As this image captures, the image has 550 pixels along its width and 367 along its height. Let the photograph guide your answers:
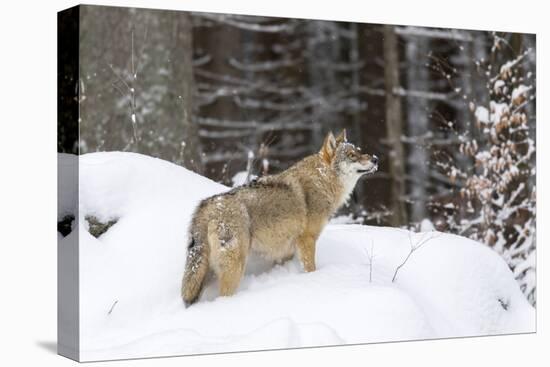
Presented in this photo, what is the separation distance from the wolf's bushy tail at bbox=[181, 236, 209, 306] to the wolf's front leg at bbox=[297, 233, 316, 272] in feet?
3.17

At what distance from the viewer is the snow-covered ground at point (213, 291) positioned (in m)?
7.54

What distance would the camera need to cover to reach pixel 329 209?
8.41 metres

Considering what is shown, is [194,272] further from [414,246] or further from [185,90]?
[185,90]

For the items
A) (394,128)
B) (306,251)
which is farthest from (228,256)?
(394,128)

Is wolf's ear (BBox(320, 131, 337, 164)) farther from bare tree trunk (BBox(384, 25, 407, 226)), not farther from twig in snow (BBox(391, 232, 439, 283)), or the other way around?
bare tree trunk (BBox(384, 25, 407, 226))

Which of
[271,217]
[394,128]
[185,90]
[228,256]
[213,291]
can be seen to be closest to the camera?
[228,256]

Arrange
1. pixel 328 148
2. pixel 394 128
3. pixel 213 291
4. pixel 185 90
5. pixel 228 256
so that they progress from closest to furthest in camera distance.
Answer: pixel 228 256
pixel 213 291
pixel 328 148
pixel 185 90
pixel 394 128

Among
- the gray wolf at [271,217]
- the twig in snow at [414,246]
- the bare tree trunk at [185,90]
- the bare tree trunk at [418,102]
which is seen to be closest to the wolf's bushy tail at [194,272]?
the gray wolf at [271,217]

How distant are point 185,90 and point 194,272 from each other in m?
4.07

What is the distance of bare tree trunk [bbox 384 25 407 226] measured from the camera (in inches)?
444

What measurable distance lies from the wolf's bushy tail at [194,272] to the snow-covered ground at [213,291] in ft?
0.34

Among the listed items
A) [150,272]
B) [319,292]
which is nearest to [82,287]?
[150,272]

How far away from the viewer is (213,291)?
7.91 m

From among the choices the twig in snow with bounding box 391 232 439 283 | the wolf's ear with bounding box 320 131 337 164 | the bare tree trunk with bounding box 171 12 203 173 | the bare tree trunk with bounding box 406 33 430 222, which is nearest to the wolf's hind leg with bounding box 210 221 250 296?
the wolf's ear with bounding box 320 131 337 164
